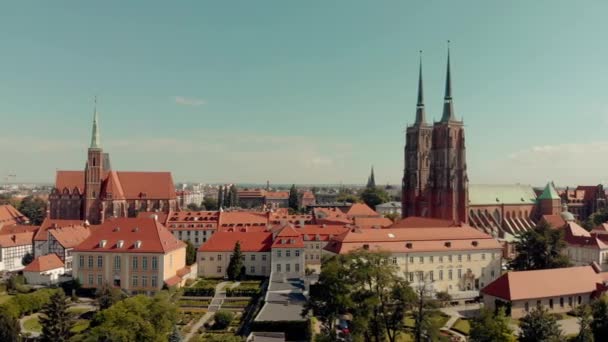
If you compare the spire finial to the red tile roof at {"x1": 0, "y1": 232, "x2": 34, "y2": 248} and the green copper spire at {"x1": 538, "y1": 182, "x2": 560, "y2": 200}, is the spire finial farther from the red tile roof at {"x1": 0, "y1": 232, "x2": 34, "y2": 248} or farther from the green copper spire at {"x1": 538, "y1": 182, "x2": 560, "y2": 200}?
the red tile roof at {"x1": 0, "y1": 232, "x2": 34, "y2": 248}

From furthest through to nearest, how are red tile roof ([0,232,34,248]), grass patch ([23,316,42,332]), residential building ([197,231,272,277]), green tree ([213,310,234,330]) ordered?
red tile roof ([0,232,34,248]) → residential building ([197,231,272,277]) → grass patch ([23,316,42,332]) → green tree ([213,310,234,330])

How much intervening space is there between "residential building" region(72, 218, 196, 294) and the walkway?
4.83 metres

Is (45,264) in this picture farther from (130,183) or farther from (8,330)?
(130,183)

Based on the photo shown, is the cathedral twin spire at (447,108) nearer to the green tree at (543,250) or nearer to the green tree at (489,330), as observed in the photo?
the green tree at (543,250)

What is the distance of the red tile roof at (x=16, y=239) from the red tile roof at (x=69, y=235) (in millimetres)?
6621

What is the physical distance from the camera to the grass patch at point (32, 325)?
44969 mm

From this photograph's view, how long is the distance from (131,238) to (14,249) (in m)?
27.3

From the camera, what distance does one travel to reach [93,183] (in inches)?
3720

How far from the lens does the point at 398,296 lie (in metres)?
33.8

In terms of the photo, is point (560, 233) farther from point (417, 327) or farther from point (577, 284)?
point (417, 327)

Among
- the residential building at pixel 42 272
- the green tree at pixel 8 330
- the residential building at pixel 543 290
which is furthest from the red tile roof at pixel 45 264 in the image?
the residential building at pixel 543 290

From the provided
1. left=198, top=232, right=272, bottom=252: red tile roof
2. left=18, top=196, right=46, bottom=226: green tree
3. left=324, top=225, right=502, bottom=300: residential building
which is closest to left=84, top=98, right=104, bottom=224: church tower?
left=18, top=196, right=46, bottom=226: green tree

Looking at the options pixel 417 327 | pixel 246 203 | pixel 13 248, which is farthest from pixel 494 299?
pixel 246 203

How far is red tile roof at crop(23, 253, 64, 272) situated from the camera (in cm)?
6000
